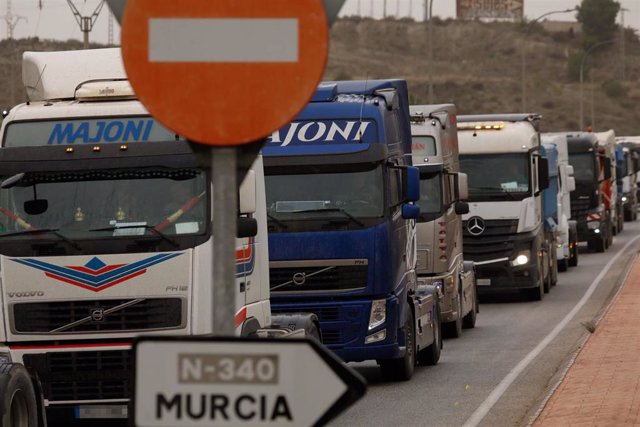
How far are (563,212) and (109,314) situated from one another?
1057 inches

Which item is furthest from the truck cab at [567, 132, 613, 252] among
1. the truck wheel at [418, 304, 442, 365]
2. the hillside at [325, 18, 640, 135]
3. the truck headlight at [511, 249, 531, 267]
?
the hillside at [325, 18, 640, 135]

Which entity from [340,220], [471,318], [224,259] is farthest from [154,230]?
[471,318]

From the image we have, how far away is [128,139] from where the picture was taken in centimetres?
1135

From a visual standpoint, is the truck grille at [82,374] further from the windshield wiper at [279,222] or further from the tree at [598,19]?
the tree at [598,19]

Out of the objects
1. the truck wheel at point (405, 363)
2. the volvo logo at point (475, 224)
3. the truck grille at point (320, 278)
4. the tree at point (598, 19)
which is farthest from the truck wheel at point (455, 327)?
the tree at point (598, 19)

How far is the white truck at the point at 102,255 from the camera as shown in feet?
35.8

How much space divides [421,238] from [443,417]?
7753 millimetres

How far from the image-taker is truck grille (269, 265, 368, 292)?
591 inches

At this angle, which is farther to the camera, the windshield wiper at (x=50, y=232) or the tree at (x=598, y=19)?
the tree at (x=598, y=19)

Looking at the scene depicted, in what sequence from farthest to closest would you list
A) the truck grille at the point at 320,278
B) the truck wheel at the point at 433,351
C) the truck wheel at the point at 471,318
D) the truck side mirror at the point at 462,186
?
the truck wheel at the point at 471,318
the truck side mirror at the point at 462,186
the truck wheel at the point at 433,351
the truck grille at the point at 320,278

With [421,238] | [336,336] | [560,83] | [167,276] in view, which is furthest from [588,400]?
[560,83]

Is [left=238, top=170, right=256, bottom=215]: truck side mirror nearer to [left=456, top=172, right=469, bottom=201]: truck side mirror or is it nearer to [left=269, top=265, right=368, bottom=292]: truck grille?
[left=269, top=265, right=368, bottom=292]: truck grille

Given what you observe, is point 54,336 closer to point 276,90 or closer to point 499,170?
point 276,90

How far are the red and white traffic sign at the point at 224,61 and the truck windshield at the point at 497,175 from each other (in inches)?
910
